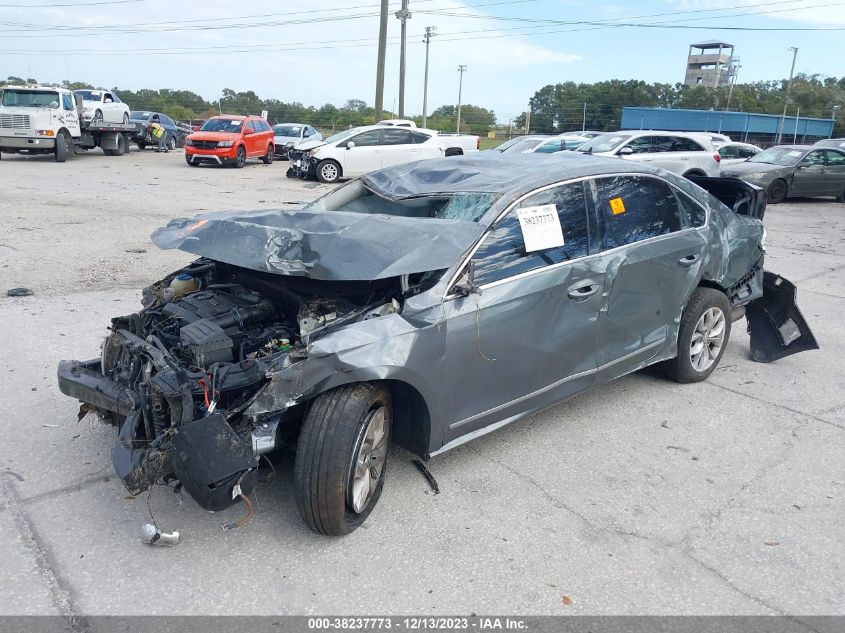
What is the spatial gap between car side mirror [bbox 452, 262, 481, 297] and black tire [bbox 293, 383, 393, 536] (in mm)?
701

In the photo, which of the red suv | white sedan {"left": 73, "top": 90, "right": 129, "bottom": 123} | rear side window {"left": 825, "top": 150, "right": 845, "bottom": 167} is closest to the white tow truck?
white sedan {"left": 73, "top": 90, "right": 129, "bottom": 123}

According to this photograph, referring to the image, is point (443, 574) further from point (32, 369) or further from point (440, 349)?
point (32, 369)

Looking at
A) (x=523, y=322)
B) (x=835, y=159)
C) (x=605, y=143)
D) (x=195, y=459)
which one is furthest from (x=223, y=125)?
(x=195, y=459)

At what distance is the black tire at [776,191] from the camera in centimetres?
1794

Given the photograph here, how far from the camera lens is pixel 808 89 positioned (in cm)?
7562

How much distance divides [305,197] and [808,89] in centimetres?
7926

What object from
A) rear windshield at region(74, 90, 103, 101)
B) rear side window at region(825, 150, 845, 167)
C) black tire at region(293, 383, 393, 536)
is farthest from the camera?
rear windshield at region(74, 90, 103, 101)

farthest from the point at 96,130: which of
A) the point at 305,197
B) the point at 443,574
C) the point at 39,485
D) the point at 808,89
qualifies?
the point at 808,89

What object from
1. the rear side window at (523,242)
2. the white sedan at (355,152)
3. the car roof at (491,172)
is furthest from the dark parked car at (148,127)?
the rear side window at (523,242)

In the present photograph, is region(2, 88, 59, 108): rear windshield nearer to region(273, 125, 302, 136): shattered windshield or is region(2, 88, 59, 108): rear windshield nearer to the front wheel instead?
region(273, 125, 302, 136): shattered windshield

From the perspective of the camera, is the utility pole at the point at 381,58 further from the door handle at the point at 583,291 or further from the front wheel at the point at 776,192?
the door handle at the point at 583,291

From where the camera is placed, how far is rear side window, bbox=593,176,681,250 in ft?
13.9

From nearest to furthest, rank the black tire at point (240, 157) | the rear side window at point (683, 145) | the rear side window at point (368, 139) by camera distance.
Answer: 1. the rear side window at point (683, 145)
2. the rear side window at point (368, 139)
3. the black tire at point (240, 157)

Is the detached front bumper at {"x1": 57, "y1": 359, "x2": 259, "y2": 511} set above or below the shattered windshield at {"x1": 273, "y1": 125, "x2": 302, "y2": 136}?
below
